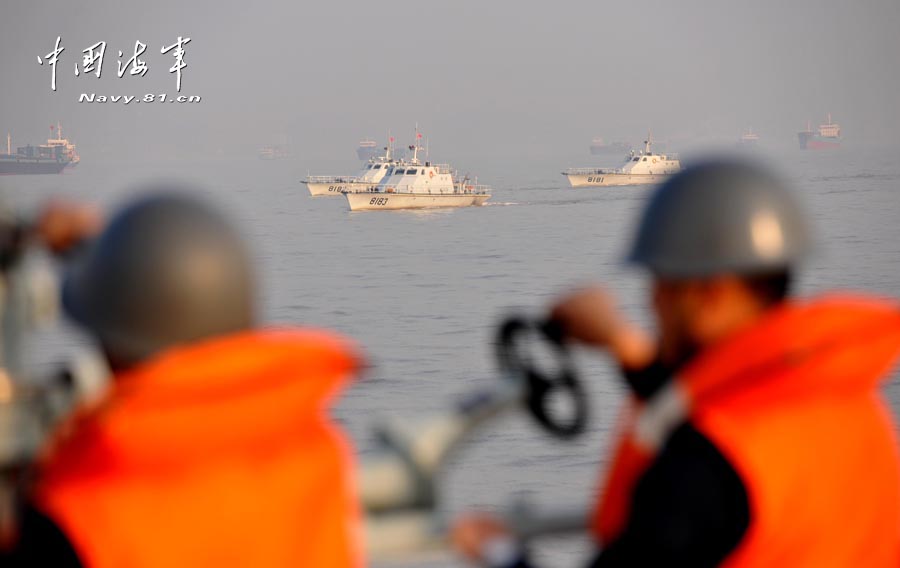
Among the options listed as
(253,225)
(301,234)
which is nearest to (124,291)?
(301,234)

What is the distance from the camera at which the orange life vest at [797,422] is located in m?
1.77

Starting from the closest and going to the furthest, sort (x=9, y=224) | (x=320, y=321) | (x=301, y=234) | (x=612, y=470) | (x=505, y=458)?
(x=612, y=470) → (x=9, y=224) → (x=505, y=458) → (x=320, y=321) → (x=301, y=234)

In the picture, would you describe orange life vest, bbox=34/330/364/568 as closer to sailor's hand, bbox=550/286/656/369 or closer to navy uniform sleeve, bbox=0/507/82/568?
navy uniform sleeve, bbox=0/507/82/568

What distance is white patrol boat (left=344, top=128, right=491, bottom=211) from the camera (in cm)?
6538

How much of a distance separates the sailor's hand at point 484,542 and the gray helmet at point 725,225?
49cm

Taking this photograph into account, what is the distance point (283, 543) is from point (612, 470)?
56 cm

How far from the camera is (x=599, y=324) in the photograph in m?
2.12

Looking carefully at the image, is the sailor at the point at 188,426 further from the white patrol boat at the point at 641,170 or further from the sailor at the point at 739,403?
the white patrol boat at the point at 641,170

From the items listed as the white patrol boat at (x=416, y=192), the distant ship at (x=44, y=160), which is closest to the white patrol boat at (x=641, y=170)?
the white patrol boat at (x=416, y=192)

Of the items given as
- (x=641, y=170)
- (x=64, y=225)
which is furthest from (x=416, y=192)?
(x=64, y=225)

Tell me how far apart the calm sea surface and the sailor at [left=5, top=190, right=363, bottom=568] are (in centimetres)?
19

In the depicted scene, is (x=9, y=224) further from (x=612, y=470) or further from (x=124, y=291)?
(x=612, y=470)

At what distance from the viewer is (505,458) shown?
650 inches

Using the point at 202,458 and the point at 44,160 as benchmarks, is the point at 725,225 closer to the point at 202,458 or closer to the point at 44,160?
the point at 202,458
